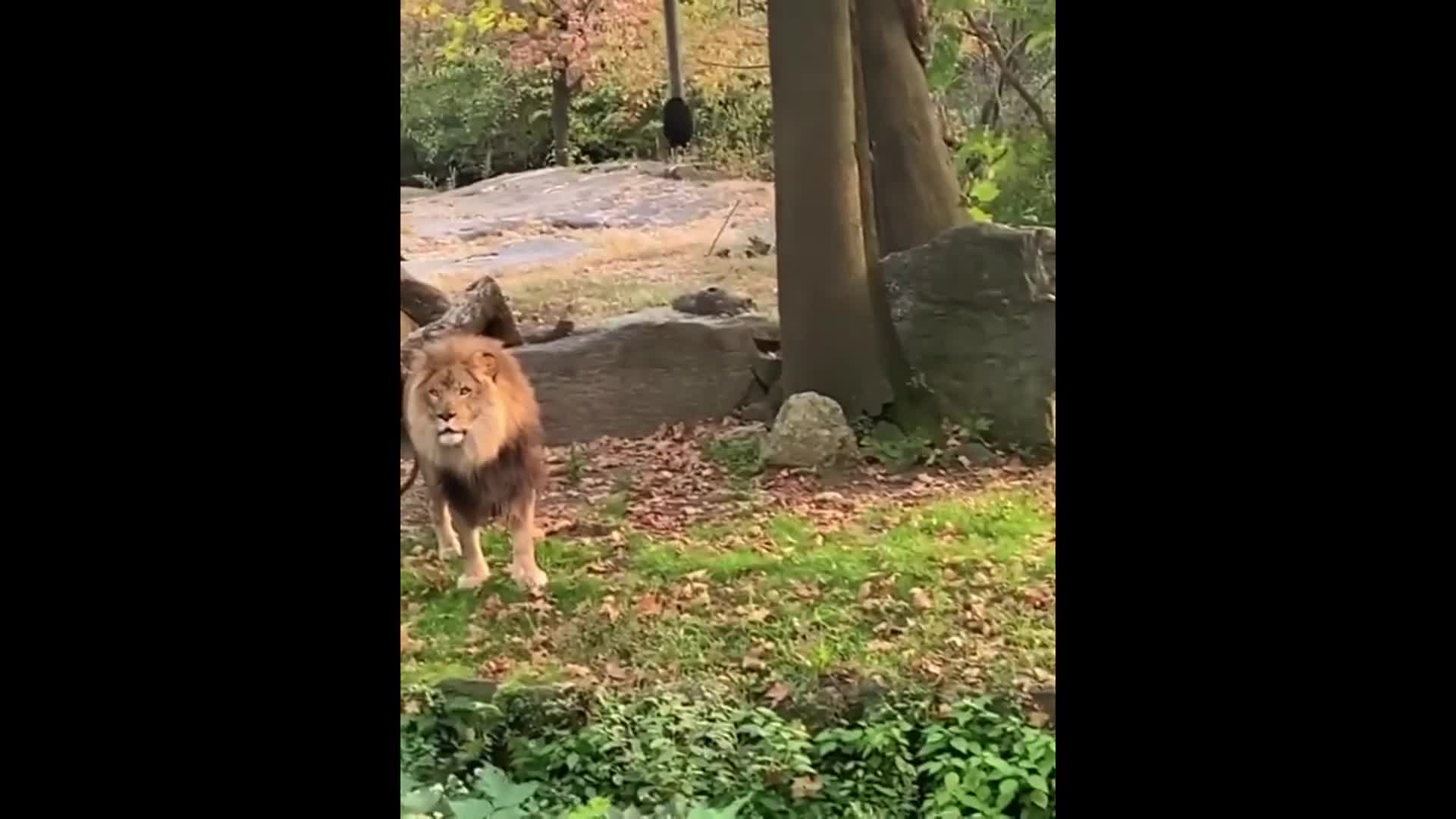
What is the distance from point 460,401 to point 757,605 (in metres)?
0.43

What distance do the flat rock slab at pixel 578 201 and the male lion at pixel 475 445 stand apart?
0.48ft

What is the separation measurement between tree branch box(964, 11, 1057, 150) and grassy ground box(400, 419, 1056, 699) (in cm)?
41

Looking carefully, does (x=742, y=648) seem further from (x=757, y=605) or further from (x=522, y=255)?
(x=522, y=255)

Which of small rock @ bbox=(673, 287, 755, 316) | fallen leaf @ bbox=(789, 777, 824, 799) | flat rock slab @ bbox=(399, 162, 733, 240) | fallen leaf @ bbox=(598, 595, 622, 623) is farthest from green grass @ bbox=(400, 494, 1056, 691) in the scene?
flat rock slab @ bbox=(399, 162, 733, 240)

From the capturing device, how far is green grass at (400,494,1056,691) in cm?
153

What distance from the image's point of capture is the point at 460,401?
1562 mm

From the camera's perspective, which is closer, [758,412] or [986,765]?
[986,765]

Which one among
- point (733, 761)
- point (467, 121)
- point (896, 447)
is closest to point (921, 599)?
point (896, 447)

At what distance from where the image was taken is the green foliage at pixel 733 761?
4.82 feet

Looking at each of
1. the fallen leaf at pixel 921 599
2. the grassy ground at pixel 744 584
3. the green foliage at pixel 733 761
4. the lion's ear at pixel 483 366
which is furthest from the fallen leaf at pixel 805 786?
the lion's ear at pixel 483 366
